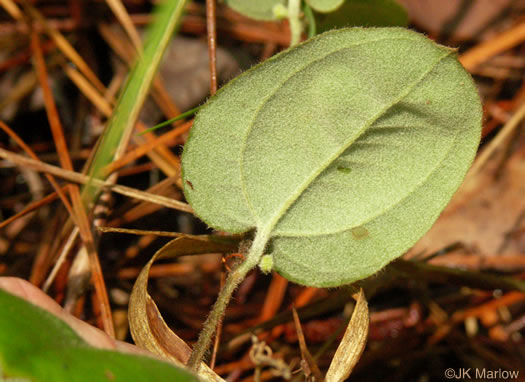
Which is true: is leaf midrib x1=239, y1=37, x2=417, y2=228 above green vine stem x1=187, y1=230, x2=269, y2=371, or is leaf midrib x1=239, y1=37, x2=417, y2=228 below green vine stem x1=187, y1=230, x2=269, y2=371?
above

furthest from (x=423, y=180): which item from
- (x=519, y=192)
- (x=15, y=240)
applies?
(x=15, y=240)

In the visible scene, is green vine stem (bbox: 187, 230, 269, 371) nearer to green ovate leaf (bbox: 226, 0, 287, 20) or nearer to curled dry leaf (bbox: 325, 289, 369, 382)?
curled dry leaf (bbox: 325, 289, 369, 382)

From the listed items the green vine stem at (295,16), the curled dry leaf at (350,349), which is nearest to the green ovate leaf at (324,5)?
the green vine stem at (295,16)

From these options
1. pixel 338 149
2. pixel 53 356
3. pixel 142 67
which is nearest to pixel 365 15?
pixel 338 149

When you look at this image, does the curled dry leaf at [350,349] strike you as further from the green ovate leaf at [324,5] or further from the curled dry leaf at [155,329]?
the green ovate leaf at [324,5]

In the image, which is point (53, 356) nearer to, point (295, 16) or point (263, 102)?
point (263, 102)

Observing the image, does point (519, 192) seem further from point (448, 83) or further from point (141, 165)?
point (141, 165)

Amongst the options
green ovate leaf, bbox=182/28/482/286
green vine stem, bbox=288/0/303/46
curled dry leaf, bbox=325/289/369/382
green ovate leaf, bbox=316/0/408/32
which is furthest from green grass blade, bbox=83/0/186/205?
curled dry leaf, bbox=325/289/369/382
